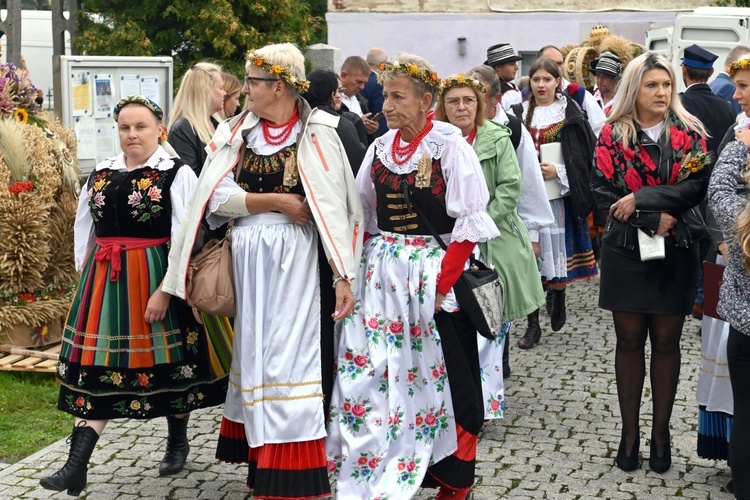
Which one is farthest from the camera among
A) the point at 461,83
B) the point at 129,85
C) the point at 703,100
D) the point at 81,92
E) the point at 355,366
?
the point at 129,85

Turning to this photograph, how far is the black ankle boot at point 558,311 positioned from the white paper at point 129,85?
3.83 m

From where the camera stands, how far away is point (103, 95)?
914 centimetres

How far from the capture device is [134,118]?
16.8ft

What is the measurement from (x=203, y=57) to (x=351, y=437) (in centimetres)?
1349

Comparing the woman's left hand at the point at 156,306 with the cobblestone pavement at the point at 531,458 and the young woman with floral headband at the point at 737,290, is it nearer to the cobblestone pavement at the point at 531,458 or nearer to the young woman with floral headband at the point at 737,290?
the cobblestone pavement at the point at 531,458

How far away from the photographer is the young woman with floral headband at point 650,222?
519 cm

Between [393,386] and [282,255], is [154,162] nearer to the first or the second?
[282,255]

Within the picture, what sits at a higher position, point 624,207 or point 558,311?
point 624,207

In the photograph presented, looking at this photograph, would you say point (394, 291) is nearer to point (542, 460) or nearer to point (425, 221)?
point (425, 221)

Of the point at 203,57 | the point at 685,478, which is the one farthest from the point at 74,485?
the point at 203,57

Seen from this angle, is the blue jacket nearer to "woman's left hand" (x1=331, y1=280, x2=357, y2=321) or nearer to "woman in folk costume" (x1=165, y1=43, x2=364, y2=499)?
"woman in folk costume" (x1=165, y1=43, x2=364, y2=499)

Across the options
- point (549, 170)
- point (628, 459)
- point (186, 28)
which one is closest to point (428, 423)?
point (628, 459)

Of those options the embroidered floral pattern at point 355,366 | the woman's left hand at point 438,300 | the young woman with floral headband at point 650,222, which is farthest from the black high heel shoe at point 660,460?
the embroidered floral pattern at point 355,366

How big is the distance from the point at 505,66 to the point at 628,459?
4.38 metres
